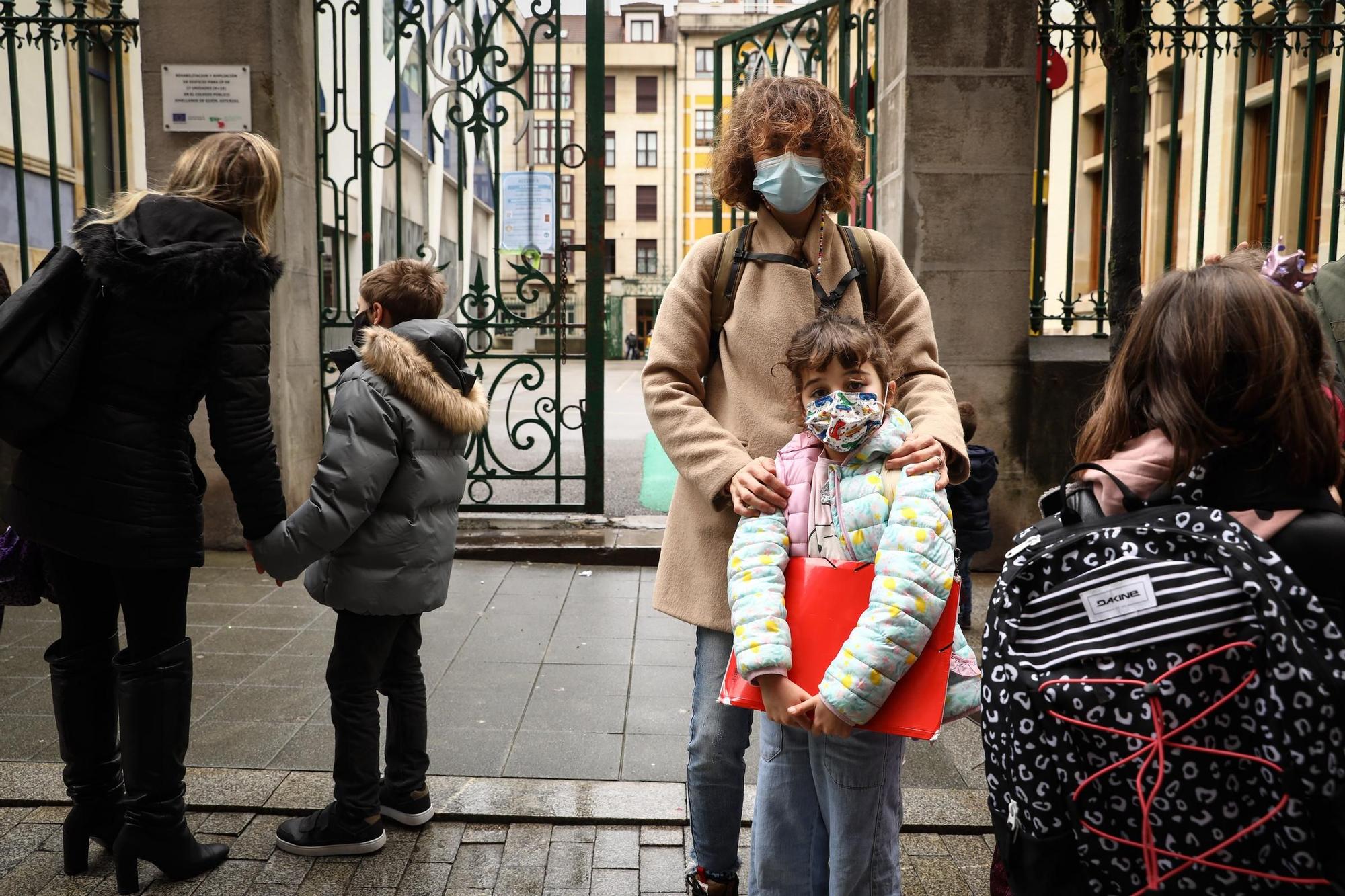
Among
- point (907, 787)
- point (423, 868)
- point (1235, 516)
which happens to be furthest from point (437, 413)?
point (1235, 516)

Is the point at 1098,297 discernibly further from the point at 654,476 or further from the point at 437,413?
the point at 437,413

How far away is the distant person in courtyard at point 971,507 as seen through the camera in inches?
205

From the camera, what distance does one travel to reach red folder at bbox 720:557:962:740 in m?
2.17

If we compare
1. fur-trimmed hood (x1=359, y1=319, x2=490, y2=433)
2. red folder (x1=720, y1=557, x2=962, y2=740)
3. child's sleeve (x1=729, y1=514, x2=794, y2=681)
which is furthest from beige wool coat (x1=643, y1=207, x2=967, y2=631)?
fur-trimmed hood (x1=359, y1=319, x2=490, y2=433)

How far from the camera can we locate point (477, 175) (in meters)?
7.63

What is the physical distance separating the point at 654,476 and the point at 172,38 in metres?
4.28

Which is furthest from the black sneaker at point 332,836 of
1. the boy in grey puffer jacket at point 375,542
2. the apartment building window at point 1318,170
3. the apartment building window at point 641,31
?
the apartment building window at point 641,31

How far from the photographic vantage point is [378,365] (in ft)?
10.8

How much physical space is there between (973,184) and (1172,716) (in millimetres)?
5254

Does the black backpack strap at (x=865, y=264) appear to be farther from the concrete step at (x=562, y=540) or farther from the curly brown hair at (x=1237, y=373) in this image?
the concrete step at (x=562, y=540)

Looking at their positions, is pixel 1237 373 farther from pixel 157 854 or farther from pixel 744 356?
pixel 157 854

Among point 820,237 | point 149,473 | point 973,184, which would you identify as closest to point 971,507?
point 973,184

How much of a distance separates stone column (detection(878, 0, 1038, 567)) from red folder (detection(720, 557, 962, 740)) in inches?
172

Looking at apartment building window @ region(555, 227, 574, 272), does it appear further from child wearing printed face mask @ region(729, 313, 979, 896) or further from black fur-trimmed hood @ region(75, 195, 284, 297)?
child wearing printed face mask @ region(729, 313, 979, 896)
